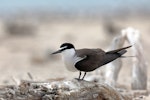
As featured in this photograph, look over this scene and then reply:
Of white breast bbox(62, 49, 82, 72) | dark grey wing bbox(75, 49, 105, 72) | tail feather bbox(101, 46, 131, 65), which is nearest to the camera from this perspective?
white breast bbox(62, 49, 82, 72)

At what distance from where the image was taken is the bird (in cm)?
620

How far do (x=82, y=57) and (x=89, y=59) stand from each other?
0.12 metres

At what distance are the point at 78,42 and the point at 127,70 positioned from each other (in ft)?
24.3

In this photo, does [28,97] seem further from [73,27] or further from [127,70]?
[73,27]

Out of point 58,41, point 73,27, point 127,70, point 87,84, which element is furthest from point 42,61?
point 73,27

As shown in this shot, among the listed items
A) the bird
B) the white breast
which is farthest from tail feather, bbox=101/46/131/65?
the white breast

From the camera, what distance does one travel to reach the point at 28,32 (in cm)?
2166

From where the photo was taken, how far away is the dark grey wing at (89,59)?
21.0 ft

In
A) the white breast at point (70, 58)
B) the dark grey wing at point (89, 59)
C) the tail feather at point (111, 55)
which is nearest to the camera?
the white breast at point (70, 58)

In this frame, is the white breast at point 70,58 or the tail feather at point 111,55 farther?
the tail feather at point 111,55

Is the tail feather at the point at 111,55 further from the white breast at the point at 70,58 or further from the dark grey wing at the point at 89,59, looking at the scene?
the white breast at the point at 70,58

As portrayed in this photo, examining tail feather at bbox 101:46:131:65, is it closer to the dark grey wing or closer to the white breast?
the dark grey wing

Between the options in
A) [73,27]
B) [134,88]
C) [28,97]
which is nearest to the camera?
[28,97]

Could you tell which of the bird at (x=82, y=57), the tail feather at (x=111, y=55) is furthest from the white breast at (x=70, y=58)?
the tail feather at (x=111, y=55)
